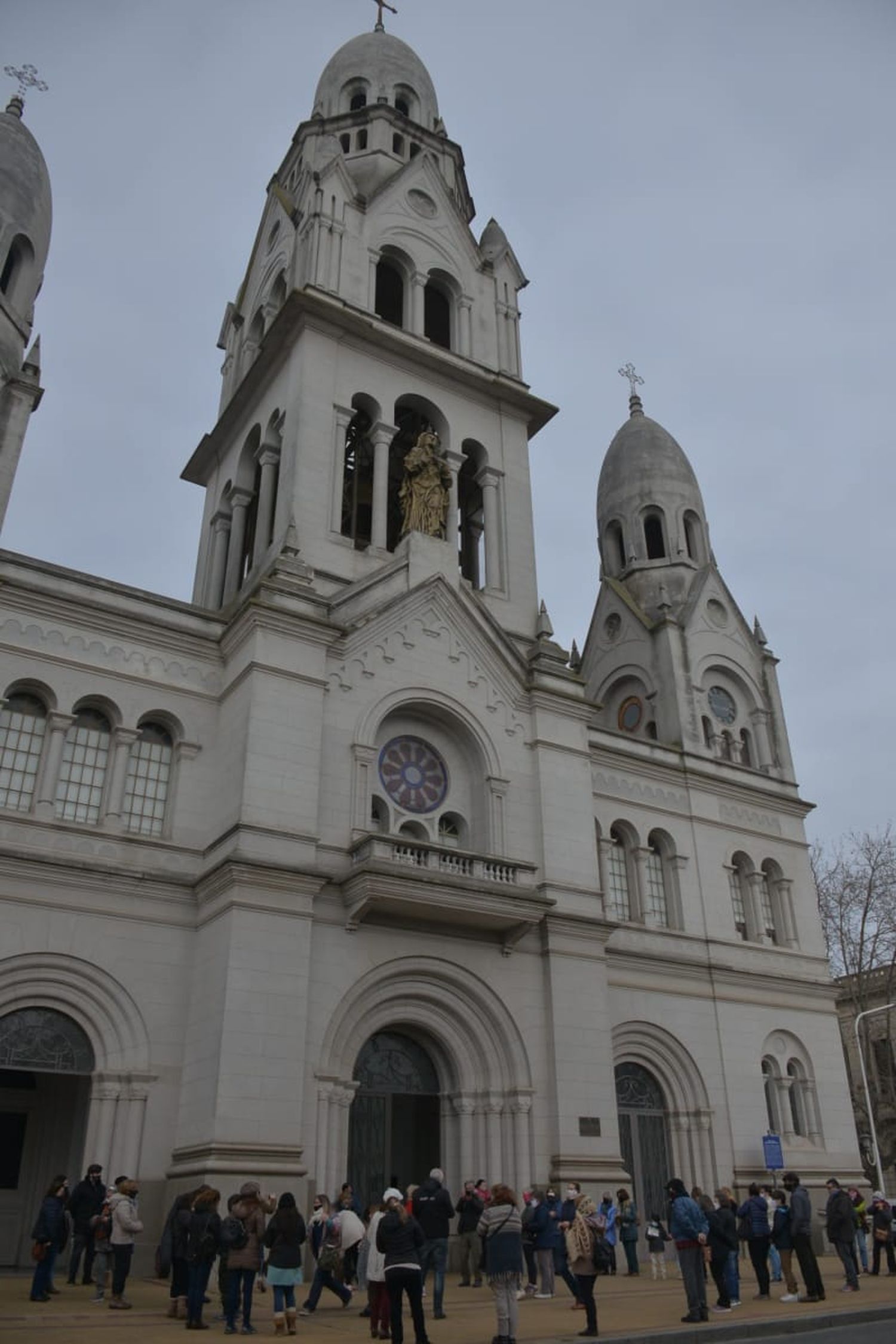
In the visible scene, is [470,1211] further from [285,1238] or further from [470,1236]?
[285,1238]

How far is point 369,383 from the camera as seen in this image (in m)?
31.2

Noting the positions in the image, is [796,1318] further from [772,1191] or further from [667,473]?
[667,473]

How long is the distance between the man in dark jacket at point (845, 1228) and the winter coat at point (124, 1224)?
1116 cm

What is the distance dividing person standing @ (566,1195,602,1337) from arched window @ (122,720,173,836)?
41.7 feet

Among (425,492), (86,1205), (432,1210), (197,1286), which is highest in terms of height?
(425,492)

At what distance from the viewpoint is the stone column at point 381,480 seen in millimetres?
29422

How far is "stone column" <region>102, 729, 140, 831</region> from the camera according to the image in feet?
73.5

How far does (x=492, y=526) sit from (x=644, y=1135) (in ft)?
57.4

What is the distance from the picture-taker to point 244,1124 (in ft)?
63.3

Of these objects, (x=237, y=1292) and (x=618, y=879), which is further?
(x=618, y=879)

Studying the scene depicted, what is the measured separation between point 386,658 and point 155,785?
6.25 meters

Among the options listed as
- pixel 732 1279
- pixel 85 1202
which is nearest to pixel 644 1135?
pixel 732 1279

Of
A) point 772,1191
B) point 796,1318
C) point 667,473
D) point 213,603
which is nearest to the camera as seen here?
point 796,1318

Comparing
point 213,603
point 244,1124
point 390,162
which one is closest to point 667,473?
point 390,162
